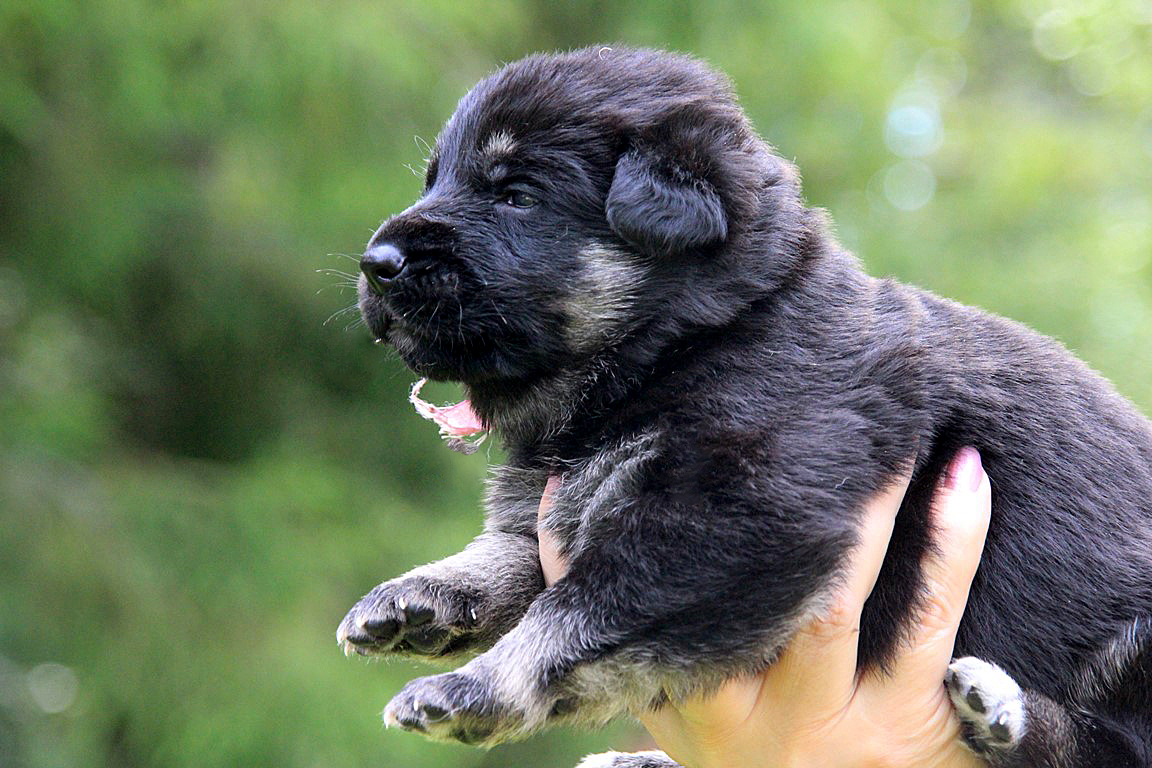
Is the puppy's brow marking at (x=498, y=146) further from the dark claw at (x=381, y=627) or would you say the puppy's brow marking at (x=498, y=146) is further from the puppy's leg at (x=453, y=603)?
the dark claw at (x=381, y=627)

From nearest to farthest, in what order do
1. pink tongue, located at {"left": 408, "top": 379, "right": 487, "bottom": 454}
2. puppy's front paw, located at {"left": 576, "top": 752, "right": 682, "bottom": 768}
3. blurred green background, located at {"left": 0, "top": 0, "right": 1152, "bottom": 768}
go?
pink tongue, located at {"left": 408, "top": 379, "right": 487, "bottom": 454}
puppy's front paw, located at {"left": 576, "top": 752, "right": 682, "bottom": 768}
blurred green background, located at {"left": 0, "top": 0, "right": 1152, "bottom": 768}

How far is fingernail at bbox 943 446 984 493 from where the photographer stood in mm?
2914

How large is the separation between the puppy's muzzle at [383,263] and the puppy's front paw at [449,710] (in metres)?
1.06

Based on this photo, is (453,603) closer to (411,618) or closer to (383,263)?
(411,618)

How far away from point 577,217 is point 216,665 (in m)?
4.73

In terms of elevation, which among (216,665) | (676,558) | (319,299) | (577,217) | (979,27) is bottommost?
(676,558)

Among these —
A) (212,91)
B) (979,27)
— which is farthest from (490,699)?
(979,27)

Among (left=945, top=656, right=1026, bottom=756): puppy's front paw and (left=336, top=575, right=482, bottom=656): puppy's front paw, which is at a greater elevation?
(left=336, top=575, right=482, bottom=656): puppy's front paw

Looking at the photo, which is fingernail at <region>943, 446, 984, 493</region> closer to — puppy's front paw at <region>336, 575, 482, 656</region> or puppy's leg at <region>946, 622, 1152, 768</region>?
puppy's leg at <region>946, 622, 1152, 768</region>

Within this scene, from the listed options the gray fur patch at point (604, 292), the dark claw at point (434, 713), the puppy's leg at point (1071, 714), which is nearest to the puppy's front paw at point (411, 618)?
the dark claw at point (434, 713)

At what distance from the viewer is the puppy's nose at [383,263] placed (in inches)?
121

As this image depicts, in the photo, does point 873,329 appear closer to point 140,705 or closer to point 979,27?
point 140,705

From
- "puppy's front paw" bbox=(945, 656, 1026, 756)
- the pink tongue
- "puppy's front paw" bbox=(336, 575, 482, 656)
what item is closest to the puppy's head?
the pink tongue

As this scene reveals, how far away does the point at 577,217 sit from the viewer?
311cm
